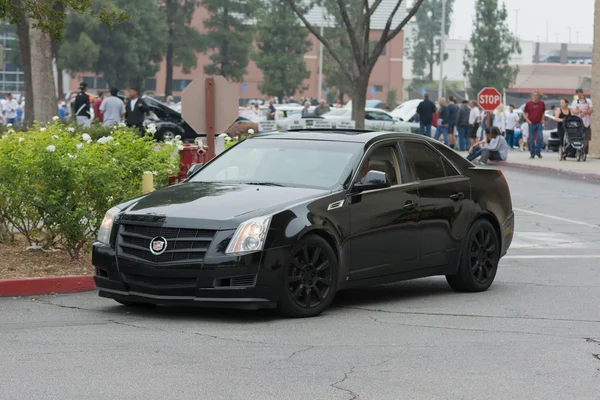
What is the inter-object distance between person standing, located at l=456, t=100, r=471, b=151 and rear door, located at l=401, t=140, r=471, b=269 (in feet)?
92.7

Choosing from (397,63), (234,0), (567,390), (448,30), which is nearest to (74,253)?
(567,390)

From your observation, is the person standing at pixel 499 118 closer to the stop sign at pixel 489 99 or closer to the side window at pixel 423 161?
the stop sign at pixel 489 99

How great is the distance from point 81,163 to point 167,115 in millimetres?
27713

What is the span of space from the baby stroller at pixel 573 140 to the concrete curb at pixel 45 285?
24.6 m

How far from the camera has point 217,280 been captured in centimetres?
906

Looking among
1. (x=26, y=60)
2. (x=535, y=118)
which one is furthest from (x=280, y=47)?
(x=26, y=60)

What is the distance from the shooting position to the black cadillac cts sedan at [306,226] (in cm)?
909

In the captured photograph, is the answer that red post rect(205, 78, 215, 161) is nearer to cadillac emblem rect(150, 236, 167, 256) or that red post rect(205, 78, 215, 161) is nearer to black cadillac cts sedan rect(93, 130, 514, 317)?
black cadillac cts sedan rect(93, 130, 514, 317)

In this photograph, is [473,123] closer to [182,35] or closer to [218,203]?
[218,203]

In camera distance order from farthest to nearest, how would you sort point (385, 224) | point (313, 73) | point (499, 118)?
1. point (313, 73)
2. point (499, 118)
3. point (385, 224)

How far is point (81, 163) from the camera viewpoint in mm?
11539

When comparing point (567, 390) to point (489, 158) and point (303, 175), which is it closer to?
point (303, 175)

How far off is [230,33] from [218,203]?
7429 centimetres

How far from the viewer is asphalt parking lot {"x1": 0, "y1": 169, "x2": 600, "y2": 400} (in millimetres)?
6891
